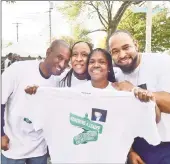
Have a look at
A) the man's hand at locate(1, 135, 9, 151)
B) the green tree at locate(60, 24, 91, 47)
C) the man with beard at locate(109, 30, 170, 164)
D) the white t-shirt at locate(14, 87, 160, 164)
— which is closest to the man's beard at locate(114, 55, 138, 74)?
the man with beard at locate(109, 30, 170, 164)

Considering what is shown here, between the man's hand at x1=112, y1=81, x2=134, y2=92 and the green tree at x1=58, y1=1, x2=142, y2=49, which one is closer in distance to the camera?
the man's hand at x1=112, y1=81, x2=134, y2=92

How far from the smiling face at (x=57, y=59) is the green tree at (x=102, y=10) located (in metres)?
0.23

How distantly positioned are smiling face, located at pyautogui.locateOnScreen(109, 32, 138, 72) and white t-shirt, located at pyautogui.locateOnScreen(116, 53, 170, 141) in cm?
5

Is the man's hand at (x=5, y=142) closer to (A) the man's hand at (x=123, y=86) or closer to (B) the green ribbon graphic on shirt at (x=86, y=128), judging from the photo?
(B) the green ribbon graphic on shirt at (x=86, y=128)

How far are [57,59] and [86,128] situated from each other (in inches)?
17.4

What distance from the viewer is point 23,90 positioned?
6.16ft

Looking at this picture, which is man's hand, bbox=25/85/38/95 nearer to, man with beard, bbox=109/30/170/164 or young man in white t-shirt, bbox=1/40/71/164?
young man in white t-shirt, bbox=1/40/71/164

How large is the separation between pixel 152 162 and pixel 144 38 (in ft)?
2.55

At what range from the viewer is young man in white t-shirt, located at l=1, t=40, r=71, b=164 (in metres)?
1.87

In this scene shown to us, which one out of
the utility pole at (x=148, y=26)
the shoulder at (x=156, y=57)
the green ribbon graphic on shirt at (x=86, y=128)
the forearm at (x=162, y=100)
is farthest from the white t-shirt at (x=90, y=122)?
the utility pole at (x=148, y=26)

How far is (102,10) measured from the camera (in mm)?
2000

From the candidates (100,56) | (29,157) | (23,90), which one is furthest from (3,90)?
(100,56)

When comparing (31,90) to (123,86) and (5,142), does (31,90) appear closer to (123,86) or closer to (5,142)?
(5,142)

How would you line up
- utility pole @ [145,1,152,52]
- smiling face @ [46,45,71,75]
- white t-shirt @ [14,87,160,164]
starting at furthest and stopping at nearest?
utility pole @ [145,1,152,52], smiling face @ [46,45,71,75], white t-shirt @ [14,87,160,164]
